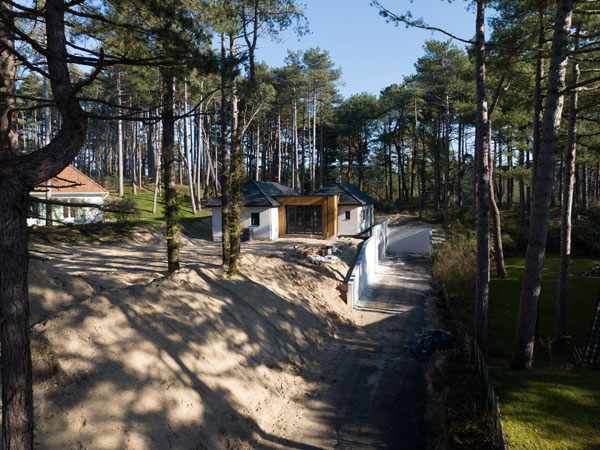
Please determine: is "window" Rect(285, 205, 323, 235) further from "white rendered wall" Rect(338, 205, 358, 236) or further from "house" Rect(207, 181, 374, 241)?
"white rendered wall" Rect(338, 205, 358, 236)

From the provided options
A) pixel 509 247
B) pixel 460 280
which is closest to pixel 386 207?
pixel 509 247

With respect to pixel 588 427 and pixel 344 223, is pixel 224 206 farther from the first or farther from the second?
pixel 344 223

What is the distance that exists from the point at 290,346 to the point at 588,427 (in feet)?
23.5

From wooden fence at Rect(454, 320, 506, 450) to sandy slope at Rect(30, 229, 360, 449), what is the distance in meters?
3.82

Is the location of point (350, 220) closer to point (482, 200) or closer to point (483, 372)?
point (482, 200)

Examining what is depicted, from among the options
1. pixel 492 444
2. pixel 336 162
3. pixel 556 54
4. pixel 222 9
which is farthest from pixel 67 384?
pixel 336 162

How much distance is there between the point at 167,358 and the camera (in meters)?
7.73

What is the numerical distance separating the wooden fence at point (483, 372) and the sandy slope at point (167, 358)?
A: 3.82 metres

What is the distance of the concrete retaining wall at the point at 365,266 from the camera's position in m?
16.1

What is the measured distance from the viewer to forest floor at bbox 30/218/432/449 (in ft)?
20.0

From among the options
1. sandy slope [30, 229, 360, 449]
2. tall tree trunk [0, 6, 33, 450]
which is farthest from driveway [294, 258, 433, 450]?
tall tree trunk [0, 6, 33, 450]

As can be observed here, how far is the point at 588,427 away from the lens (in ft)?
19.2

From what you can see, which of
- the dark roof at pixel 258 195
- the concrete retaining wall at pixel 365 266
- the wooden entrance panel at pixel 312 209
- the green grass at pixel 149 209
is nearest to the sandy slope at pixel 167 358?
the concrete retaining wall at pixel 365 266

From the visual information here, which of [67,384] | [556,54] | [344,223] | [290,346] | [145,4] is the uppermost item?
[145,4]
